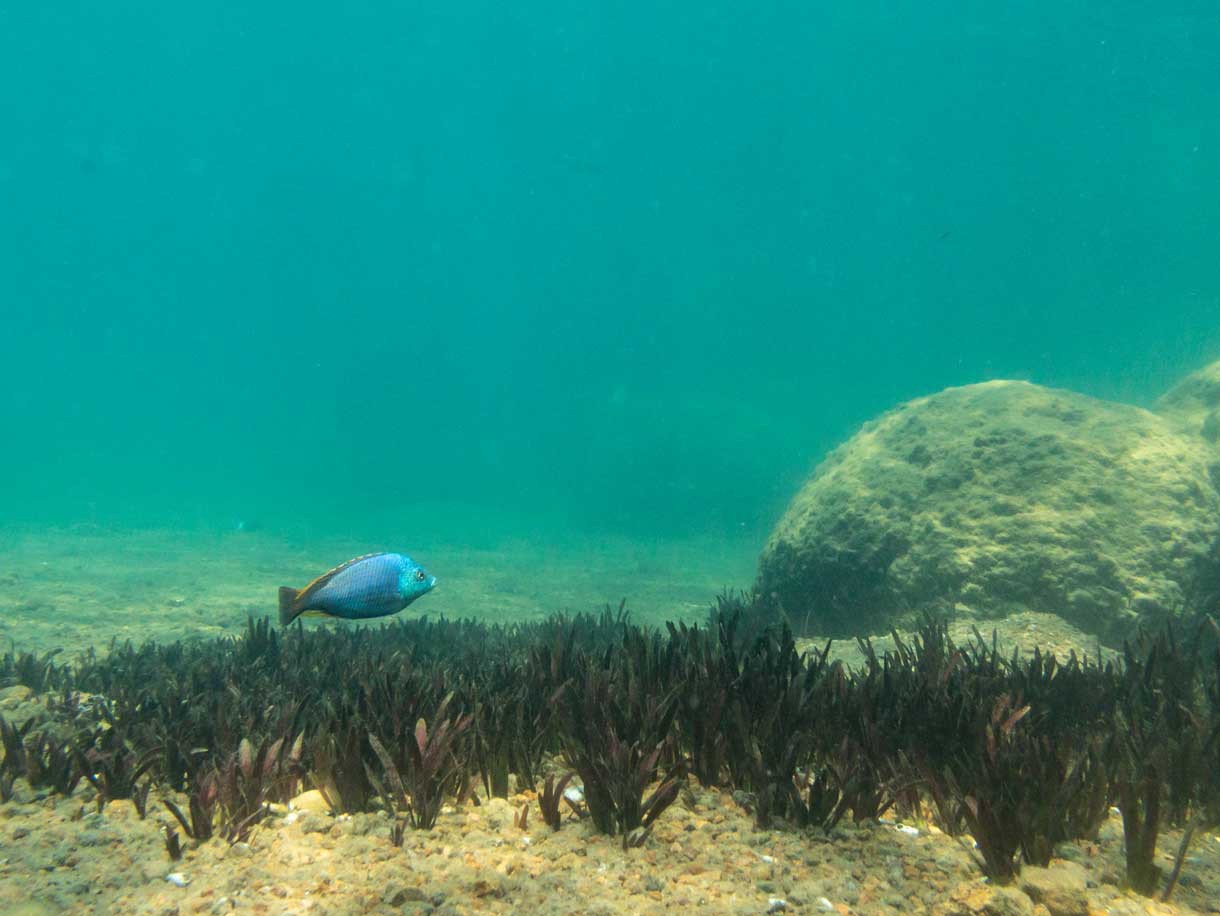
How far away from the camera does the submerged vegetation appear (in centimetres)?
280

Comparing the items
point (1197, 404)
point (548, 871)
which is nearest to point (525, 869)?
point (548, 871)

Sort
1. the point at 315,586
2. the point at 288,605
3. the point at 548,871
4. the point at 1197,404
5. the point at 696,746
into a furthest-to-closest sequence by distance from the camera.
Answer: the point at 1197,404 < the point at 288,605 < the point at 315,586 < the point at 696,746 < the point at 548,871

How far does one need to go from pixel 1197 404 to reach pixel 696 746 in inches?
581

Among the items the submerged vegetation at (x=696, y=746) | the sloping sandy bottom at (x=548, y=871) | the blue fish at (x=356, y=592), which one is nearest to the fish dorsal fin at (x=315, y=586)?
the blue fish at (x=356, y=592)

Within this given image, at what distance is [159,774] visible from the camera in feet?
11.7

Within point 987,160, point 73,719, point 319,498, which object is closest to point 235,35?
point 319,498

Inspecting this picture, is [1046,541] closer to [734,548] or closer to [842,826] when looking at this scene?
[842,826]

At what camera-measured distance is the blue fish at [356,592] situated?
4.46 metres

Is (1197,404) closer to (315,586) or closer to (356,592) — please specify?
(356,592)

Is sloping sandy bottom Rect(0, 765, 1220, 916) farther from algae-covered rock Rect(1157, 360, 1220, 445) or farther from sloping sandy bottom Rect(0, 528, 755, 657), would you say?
algae-covered rock Rect(1157, 360, 1220, 445)

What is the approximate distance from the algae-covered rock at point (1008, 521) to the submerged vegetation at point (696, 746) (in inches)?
154

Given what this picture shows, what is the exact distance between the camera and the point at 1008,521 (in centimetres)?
888

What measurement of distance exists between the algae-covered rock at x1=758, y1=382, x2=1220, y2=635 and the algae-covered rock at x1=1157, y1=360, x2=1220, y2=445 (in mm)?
1892

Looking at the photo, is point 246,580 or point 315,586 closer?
point 315,586
